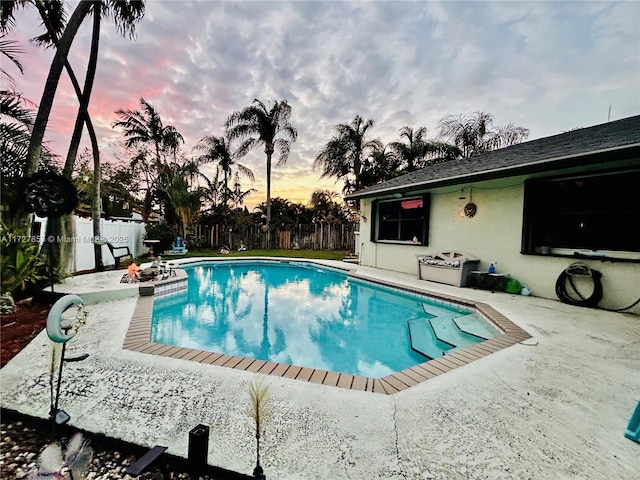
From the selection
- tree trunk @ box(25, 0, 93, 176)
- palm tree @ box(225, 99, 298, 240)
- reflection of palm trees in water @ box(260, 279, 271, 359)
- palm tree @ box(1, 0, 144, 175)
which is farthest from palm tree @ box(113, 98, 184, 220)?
reflection of palm trees in water @ box(260, 279, 271, 359)

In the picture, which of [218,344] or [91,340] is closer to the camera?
[91,340]

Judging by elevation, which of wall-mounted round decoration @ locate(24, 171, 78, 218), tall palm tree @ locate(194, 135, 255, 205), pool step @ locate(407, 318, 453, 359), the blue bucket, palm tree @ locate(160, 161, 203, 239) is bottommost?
pool step @ locate(407, 318, 453, 359)

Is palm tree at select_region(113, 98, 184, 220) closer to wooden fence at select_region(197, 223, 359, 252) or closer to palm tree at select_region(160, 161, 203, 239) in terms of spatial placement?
palm tree at select_region(160, 161, 203, 239)

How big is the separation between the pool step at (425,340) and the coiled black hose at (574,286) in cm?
295

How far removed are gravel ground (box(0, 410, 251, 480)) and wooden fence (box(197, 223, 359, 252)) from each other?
1488 cm

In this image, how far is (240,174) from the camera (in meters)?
19.1

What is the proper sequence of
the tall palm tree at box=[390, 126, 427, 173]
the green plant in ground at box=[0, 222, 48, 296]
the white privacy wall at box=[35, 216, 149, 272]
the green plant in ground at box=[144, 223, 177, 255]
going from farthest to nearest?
the tall palm tree at box=[390, 126, 427, 173]
the green plant in ground at box=[144, 223, 177, 255]
the white privacy wall at box=[35, 216, 149, 272]
the green plant in ground at box=[0, 222, 48, 296]

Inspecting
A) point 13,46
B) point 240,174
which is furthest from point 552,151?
point 240,174

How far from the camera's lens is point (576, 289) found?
551 centimetres

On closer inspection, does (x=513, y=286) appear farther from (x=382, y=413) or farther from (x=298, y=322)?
(x=382, y=413)

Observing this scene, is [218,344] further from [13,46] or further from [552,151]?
[552,151]

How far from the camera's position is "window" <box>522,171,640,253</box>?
5.09 metres

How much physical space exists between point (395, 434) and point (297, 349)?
2.48 meters

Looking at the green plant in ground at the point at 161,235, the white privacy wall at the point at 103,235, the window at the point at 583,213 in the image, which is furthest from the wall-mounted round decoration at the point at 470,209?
the green plant in ground at the point at 161,235
